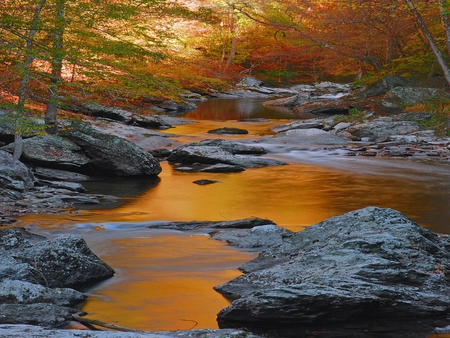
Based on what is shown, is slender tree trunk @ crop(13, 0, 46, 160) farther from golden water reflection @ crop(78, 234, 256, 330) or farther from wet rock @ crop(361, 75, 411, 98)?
wet rock @ crop(361, 75, 411, 98)

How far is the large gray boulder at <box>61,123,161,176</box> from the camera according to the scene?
11797 mm

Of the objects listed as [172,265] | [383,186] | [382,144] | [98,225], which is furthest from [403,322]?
[382,144]

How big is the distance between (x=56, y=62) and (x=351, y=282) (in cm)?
556

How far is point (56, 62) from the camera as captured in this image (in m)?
8.02

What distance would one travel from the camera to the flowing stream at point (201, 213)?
476cm

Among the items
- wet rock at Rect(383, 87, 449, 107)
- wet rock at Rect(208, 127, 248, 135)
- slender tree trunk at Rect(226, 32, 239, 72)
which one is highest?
slender tree trunk at Rect(226, 32, 239, 72)

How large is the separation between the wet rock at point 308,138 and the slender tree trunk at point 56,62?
6.92m

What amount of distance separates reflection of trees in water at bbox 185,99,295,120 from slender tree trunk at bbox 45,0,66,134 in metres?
12.0

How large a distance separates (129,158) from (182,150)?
206 centimetres

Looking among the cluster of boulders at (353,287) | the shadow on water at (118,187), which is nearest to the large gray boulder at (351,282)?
the cluster of boulders at (353,287)

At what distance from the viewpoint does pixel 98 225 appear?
25.3 feet

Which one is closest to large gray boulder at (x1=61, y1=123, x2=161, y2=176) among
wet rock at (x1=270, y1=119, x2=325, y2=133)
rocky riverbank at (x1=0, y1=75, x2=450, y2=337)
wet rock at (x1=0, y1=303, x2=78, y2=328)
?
rocky riverbank at (x1=0, y1=75, x2=450, y2=337)

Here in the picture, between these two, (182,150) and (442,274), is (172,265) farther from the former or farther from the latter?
(182,150)

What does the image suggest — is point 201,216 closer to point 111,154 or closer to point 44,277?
point 111,154
